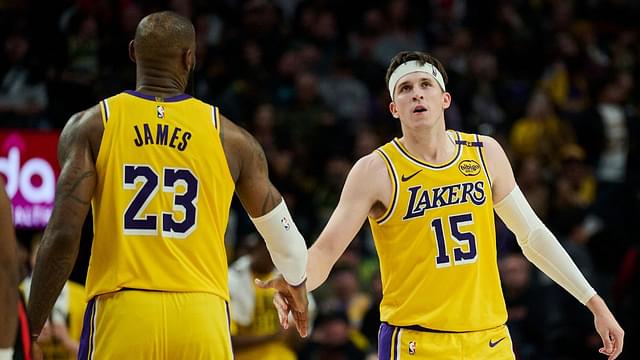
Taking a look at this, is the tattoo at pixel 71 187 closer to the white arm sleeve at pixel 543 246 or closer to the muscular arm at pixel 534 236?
the muscular arm at pixel 534 236

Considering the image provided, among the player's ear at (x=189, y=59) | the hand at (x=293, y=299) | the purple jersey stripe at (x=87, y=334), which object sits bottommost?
the purple jersey stripe at (x=87, y=334)

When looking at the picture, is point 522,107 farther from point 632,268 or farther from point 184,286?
point 184,286

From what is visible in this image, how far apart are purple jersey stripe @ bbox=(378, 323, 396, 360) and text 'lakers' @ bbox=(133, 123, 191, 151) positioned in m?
1.81

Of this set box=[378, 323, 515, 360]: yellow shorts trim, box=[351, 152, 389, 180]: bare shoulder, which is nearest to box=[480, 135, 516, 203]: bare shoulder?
box=[351, 152, 389, 180]: bare shoulder

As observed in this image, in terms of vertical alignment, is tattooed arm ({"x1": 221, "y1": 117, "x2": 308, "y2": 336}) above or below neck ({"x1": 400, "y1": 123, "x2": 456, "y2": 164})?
below

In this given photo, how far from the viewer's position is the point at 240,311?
1008cm

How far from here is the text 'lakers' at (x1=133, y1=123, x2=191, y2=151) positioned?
219 inches

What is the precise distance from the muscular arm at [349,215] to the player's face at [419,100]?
0.34m

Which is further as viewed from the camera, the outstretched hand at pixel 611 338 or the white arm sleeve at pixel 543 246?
the white arm sleeve at pixel 543 246

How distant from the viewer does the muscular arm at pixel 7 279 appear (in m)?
4.46

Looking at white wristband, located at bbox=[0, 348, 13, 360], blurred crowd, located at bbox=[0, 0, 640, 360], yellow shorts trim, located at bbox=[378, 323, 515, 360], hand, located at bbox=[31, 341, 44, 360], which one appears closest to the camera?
white wristband, located at bbox=[0, 348, 13, 360]

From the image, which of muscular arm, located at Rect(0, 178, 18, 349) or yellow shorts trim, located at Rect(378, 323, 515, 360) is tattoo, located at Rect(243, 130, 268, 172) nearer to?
yellow shorts trim, located at Rect(378, 323, 515, 360)

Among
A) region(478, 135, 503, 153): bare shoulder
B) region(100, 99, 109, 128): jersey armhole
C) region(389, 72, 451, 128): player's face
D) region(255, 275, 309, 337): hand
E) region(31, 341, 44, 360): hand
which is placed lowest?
region(31, 341, 44, 360): hand

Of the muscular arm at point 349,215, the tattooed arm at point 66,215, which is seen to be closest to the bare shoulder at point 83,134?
the tattooed arm at point 66,215
